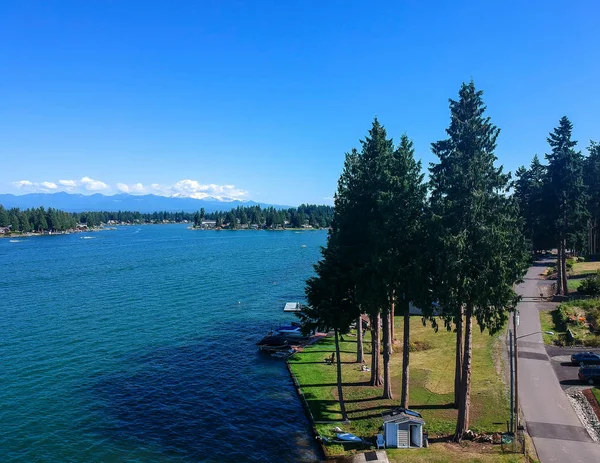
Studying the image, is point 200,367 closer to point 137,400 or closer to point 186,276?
point 137,400

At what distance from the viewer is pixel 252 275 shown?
328ft

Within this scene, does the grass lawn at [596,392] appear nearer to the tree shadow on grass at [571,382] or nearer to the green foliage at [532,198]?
the tree shadow on grass at [571,382]

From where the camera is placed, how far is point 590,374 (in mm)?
31203

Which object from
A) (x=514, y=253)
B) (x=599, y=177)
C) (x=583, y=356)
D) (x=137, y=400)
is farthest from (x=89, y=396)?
(x=599, y=177)

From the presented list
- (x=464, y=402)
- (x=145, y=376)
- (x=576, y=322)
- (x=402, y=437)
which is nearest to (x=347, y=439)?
(x=402, y=437)

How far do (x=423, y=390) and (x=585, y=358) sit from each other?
44.4ft

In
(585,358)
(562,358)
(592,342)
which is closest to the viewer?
(585,358)

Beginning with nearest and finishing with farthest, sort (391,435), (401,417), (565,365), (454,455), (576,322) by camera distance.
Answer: (454,455) → (391,435) → (401,417) → (565,365) → (576,322)

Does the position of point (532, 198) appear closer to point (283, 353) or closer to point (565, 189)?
point (565, 189)

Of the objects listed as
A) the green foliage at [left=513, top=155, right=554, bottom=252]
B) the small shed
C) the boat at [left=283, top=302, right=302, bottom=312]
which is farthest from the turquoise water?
the green foliage at [left=513, top=155, right=554, bottom=252]

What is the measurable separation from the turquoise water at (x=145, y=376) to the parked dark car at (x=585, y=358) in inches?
889

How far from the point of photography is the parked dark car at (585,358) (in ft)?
110

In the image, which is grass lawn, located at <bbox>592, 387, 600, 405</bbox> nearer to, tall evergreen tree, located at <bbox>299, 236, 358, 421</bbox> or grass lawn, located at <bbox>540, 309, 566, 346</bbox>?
grass lawn, located at <bbox>540, 309, 566, 346</bbox>

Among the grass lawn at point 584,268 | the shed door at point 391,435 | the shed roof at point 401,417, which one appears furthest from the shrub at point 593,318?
the shed door at point 391,435
